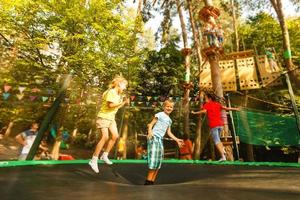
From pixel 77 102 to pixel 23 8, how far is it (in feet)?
25.2

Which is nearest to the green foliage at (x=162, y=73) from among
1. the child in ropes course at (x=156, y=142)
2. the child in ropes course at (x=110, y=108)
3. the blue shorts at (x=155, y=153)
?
the child in ropes course at (x=110, y=108)

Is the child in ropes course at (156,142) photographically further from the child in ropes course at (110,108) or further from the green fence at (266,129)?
the green fence at (266,129)

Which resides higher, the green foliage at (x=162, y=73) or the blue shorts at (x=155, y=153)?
the green foliage at (x=162, y=73)

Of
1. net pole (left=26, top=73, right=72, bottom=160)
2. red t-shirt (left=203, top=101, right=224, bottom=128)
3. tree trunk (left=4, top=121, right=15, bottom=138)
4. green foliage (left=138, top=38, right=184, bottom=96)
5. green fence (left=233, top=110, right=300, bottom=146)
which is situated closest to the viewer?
net pole (left=26, top=73, right=72, bottom=160)

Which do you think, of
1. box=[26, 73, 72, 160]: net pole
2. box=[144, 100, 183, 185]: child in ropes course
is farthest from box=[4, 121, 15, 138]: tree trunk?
box=[144, 100, 183, 185]: child in ropes course

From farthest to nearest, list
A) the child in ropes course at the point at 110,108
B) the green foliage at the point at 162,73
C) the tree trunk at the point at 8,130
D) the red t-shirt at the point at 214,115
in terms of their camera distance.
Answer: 1. the green foliage at the point at 162,73
2. the tree trunk at the point at 8,130
3. the red t-shirt at the point at 214,115
4. the child in ropes course at the point at 110,108

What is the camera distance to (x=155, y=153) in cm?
407

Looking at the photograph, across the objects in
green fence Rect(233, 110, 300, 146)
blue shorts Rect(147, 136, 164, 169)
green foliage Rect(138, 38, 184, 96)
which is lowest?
blue shorts Rect(147, 136, 164, 169)

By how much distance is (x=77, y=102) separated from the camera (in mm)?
8180

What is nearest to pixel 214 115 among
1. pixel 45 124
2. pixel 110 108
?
pixel 110 108

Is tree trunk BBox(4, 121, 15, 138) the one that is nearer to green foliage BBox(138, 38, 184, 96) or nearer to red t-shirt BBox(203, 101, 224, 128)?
red t-shirt BBox(203, 101, 224, 128)

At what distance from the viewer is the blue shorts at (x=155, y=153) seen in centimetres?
404

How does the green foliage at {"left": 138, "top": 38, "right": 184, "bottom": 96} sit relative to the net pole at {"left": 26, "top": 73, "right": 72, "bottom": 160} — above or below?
above

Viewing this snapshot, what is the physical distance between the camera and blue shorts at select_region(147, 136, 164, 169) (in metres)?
4.04
